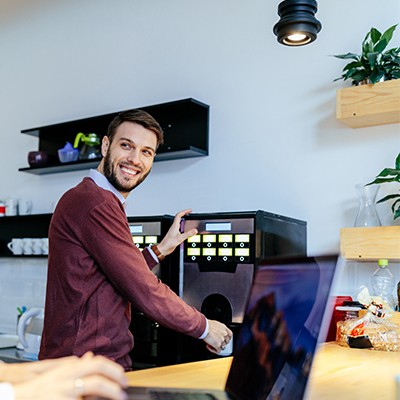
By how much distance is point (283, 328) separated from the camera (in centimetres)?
94

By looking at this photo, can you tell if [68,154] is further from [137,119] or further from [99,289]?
[99,289]

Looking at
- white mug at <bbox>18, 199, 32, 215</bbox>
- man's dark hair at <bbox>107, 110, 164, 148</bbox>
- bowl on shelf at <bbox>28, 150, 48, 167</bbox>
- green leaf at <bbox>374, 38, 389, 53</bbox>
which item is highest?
green leaf at <bbox>374, 38, 389, 53</bbox>

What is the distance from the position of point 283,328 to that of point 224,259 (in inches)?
54.8

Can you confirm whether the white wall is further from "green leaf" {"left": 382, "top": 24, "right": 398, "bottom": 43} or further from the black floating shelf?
"green leaf" {"left": 382, "top": 24, "right": 398, "bottom": 43}

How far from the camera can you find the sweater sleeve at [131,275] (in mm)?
1681

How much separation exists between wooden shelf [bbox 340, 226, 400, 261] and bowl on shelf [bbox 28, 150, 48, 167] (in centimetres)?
203

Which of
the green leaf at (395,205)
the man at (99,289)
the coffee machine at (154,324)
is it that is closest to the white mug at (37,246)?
the coffee machine at (154,324)

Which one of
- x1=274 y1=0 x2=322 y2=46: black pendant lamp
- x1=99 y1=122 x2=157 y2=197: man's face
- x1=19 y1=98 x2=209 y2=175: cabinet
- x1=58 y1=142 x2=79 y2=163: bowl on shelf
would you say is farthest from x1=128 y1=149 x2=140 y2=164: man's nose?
x1=58 y1=142 x2=79 y2=163: bowl on shelf

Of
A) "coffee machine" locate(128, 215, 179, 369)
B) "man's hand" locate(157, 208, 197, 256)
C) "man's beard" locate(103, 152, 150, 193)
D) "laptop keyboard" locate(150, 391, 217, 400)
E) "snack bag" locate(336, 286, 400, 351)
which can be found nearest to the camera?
"laptop keyboard" locate(150, 391, 217, 400)

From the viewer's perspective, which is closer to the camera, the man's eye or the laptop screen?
the laptop screen

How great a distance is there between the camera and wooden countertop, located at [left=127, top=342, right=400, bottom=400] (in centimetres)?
121

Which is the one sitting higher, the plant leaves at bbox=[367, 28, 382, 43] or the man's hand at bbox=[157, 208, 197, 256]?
the plant leaves at bbox=[367, 28, 382, 43]

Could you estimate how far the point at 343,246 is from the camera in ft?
7.57

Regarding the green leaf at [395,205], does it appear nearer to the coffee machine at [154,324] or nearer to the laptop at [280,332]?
the coffee machine at [154,324]
